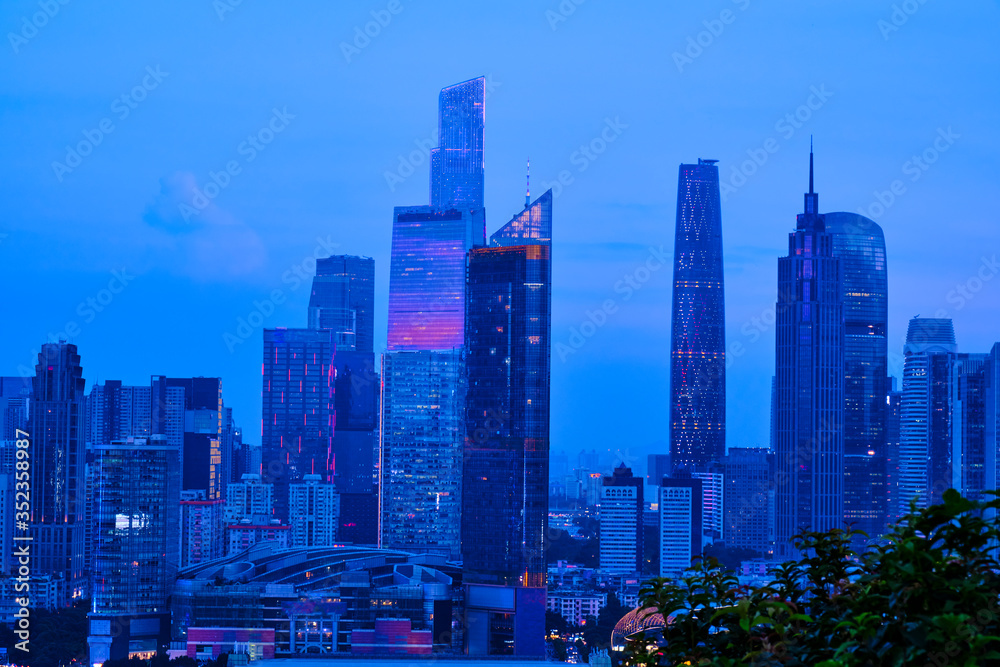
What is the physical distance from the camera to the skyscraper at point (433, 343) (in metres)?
45.7

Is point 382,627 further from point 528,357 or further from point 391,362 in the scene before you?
point 391,362

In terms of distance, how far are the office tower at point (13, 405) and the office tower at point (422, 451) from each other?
52.4 ft

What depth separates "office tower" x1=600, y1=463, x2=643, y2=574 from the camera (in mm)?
44281

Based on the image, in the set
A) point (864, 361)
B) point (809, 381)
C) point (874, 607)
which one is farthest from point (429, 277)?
point (874, 607)

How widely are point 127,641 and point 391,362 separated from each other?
85.0 ft

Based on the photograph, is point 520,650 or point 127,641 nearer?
point 127,641

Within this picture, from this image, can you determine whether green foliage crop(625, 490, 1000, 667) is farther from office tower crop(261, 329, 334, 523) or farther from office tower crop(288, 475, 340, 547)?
office tower crop(261, 329, 334, 523)

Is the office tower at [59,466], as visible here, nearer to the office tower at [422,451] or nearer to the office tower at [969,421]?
the office tower at [422,451]

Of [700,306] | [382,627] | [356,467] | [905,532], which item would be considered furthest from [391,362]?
[905,532]

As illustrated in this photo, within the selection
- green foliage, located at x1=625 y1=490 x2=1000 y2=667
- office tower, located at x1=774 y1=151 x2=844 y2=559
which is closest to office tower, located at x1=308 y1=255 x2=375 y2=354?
office tower, located at x1=774 y1=151 x2=844 y2=559

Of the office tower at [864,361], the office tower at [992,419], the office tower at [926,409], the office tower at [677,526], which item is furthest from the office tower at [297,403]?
the office tower at [992,419]

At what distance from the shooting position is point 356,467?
59.3 meters

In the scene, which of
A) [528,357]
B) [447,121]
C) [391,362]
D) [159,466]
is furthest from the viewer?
[447,121]

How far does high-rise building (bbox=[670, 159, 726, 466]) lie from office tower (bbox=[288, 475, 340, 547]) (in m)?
31.5
